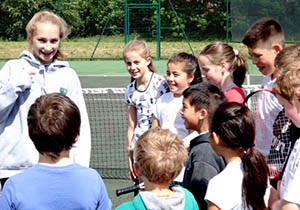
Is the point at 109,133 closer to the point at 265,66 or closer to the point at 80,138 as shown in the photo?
the point at 80,138

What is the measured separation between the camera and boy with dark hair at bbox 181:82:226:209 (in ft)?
10.4

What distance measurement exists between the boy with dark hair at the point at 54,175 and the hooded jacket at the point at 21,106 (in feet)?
2.84

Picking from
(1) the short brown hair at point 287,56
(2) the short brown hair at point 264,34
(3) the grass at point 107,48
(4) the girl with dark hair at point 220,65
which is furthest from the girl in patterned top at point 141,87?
(3) the grass at point 107,48

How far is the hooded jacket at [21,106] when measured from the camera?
3496mm

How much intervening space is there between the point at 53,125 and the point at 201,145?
A: 1.09 m

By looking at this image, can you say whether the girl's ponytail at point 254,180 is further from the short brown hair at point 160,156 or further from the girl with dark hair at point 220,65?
the girl with dark hair at point 220,65

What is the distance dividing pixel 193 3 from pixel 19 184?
90.3ft

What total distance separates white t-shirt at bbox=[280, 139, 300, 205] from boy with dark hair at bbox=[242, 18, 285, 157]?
3.72 feet

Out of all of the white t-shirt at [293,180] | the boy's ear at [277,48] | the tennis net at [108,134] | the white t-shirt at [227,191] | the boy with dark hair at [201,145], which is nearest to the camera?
the white t-shirt at [293,180]

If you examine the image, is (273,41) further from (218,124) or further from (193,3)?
(193,3)

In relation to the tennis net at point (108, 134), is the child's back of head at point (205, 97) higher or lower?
higher

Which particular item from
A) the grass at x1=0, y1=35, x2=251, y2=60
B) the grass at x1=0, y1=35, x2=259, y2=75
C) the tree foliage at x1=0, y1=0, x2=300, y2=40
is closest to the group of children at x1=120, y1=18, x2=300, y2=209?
the grass at x1=0, y1=35, x2=259, y2=75

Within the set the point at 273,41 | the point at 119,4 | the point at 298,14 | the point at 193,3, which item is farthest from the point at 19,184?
the point at 193,3

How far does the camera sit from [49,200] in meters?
2.57
